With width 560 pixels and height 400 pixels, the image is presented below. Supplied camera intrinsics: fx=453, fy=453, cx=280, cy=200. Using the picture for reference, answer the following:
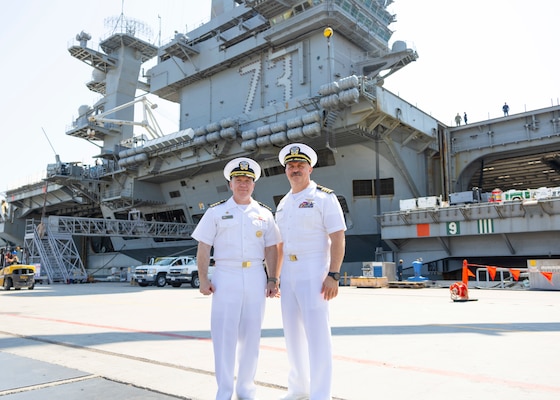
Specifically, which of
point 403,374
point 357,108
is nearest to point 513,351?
point 403,374

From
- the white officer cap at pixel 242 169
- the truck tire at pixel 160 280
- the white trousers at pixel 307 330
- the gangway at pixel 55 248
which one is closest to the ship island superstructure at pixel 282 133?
the gangway at pixel 55 248

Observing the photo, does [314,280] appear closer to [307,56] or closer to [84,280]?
[307,56]

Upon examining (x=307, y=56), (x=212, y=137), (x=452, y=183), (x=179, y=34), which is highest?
(x=179, y=34)

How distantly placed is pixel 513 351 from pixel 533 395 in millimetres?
2053

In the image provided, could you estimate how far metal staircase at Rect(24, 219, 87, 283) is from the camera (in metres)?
32.0

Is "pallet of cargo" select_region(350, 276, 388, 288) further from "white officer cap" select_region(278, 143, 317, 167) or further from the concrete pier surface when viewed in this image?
"white officer cap" select_region(278, 143, 317, 167)

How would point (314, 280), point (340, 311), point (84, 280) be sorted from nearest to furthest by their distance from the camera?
point (314, 280)
point (340, 311)
point (84, 280)

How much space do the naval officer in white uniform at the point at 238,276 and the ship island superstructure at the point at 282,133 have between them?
21.1 metres

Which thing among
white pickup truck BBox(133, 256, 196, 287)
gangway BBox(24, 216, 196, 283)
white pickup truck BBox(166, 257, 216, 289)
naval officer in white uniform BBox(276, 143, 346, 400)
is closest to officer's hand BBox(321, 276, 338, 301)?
naval officer in white uniform BBox(276, 143, 346, 400)

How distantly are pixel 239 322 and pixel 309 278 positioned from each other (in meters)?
0.73

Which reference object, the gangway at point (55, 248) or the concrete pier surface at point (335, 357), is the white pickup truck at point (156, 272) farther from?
the concrete pier surface at point (335, 357)

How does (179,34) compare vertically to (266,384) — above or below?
above

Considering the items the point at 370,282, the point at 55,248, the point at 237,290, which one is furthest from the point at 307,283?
the point at 55,248

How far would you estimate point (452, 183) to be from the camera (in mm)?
30656
